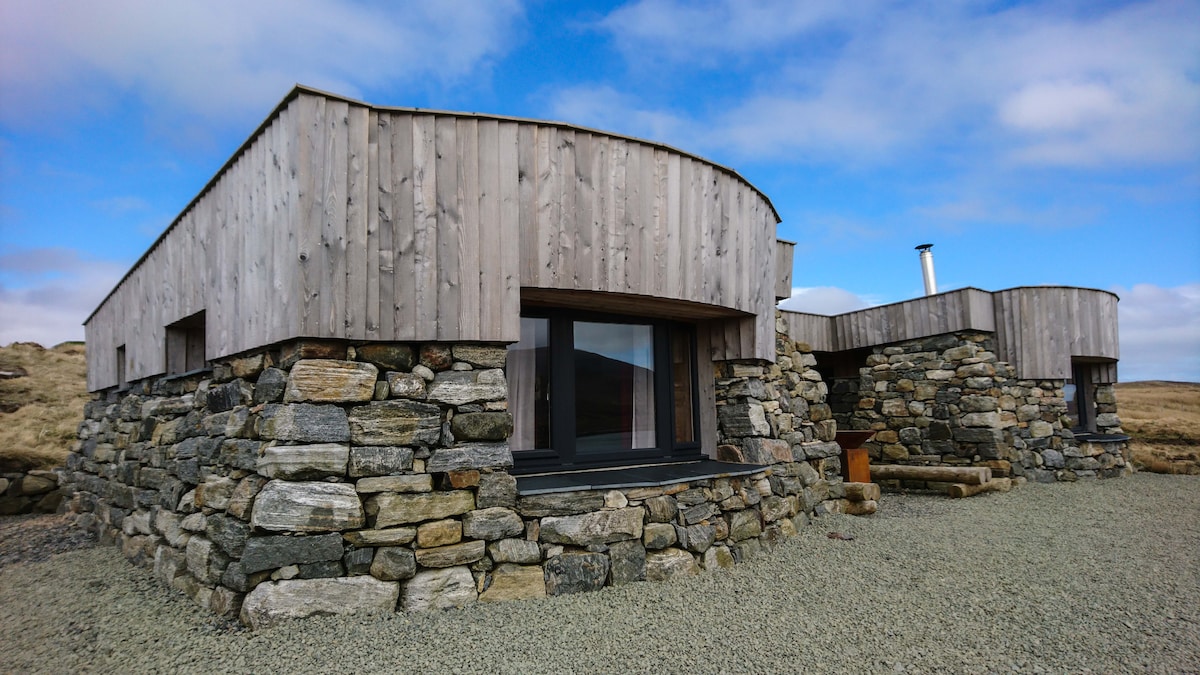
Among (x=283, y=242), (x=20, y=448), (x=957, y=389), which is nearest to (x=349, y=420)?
(x=283, y=242)

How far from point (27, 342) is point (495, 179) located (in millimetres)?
20497

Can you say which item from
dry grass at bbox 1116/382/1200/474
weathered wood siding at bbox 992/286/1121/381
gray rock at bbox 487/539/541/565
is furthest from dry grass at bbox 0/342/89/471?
dry grass at bbox 1116/382/1200/474

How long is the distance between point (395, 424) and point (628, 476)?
6.03 ft

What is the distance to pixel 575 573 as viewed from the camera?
424 centimetres

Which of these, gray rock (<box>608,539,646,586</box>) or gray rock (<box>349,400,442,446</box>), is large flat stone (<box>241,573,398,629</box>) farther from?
gray rock (<box>608,539,646,586</box>)

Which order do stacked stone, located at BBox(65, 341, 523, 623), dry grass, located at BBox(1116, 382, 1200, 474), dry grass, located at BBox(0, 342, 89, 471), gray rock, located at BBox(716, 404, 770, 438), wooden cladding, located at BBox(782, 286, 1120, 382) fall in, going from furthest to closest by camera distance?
dry grass, located at BBox(1116, 382, 1200, 474)
dry grass, located at BBox(0, 342, 89, 471)
wooden cladding, located at BBox(782, 286, 1120, 382)
gray rock, located at BBox(716, 404, 770, 438)
stacked stone, located at BBox(65, 341, 523, 623)

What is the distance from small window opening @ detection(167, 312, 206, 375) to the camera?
638 centimetres

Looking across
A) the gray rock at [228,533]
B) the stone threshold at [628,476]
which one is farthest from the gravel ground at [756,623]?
the stone threshold at [628,476]

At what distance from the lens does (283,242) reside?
13.5 ft

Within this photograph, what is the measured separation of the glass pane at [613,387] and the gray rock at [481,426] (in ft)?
4.00

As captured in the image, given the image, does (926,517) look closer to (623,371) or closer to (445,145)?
(623,371)

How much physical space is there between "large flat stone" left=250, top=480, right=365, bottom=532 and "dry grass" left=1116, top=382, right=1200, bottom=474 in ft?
45.2

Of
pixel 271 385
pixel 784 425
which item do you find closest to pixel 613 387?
pixel 784 425

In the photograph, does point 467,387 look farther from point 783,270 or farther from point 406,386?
point 783,270
